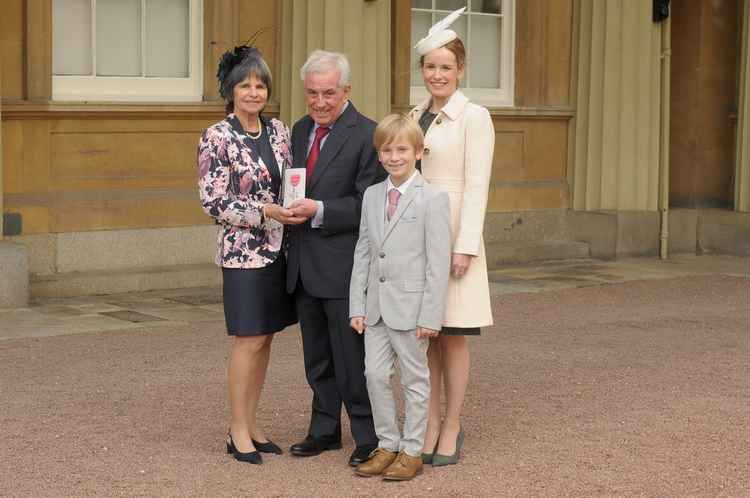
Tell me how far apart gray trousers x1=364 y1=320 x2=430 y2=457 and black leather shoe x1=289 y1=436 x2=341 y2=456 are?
0.37 metres

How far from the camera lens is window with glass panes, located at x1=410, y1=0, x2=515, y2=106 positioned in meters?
13.9

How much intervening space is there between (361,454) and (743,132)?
965cm

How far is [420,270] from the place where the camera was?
18.9 feet

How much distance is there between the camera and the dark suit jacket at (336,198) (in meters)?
5.91

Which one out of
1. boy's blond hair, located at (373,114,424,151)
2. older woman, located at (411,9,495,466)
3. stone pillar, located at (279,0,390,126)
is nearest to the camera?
boy's blond hair, located at (373,114,424,151)

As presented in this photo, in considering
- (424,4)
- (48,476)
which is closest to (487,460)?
(48,476)

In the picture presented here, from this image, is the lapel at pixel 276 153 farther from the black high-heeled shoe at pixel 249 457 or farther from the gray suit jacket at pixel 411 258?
the black high-heeled shoe at pixel 249 457

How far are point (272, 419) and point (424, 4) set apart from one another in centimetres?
735

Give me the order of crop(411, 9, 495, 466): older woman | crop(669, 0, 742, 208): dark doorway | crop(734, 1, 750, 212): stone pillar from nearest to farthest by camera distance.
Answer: crop(411, 9, 495, 466): older woman → crop(734, 1, 750, 212): stone pillar → crop(669, 0, 742, 208): dark doorway

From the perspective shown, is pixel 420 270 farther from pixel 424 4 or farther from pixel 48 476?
pixel 424 4

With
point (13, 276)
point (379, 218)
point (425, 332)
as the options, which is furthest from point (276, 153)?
point (13, 276)

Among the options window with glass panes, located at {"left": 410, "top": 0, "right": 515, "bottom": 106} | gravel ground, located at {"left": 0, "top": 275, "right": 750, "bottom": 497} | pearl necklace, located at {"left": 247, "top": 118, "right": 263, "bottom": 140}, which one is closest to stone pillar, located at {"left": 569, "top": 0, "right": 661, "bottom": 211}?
window with glass panes, located at {"left": 410, "top": 0, "right": 515, "bottom": 106}

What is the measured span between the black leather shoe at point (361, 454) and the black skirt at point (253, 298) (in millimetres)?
582

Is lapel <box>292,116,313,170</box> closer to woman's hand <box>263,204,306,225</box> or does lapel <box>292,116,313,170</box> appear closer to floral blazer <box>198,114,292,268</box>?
floral blazer <box>198,114,292,268</box>
